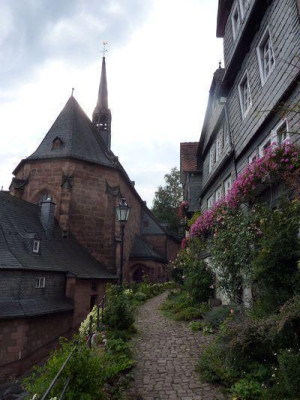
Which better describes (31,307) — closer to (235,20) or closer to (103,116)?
(235,20)

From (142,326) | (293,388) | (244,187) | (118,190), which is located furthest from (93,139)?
(293,388)

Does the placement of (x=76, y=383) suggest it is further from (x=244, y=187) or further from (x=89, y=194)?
(x=89, y=194)

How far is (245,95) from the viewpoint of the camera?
10.1 meters

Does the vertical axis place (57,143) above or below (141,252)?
above

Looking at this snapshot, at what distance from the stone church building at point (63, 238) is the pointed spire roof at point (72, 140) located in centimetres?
9

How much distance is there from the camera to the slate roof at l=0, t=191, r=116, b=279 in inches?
560

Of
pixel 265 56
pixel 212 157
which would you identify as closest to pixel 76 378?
pixel 265 56

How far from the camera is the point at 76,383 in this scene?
411 cm

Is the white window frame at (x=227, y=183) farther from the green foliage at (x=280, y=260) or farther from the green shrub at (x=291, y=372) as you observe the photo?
the green shrub at (x=291, y=372)

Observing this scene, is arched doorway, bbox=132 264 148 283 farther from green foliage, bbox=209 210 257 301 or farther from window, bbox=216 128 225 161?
green foliage, bbox=209 210 257 301

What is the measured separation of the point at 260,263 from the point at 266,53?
570cm

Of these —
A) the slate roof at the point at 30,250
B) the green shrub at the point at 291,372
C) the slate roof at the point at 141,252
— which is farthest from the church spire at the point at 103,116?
the green shrub at the point at 291,372

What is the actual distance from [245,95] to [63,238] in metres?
15.0

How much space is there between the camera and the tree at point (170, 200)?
44.6 meters
